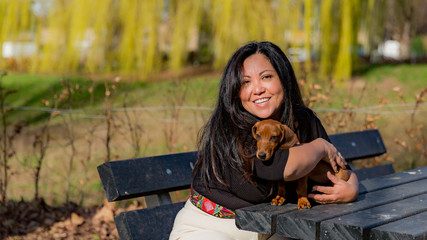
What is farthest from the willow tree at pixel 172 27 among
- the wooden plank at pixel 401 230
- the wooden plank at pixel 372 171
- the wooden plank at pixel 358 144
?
the wooden plank at pixel 401 230

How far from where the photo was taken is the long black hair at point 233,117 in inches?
93.2

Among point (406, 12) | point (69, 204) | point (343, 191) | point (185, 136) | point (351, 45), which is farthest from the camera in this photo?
point (406, 12)

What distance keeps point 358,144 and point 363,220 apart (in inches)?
74.7

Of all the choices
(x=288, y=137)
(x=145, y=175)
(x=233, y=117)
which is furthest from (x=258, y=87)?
(x=145, y=175)

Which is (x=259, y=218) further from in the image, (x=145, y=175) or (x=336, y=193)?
(x=145, y=175)

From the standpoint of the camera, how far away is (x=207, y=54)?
51.6 ft

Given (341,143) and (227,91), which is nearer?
(227,91)

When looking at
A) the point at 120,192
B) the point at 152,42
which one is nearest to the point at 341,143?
the point at 120,192

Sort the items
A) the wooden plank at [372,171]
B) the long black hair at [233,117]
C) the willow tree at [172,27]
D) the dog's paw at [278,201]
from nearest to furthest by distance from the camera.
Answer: the dog's paw at [278,201] → the long black hair at [233,117] → the wooden plank at [372,171] → the willow tree at [172,27]

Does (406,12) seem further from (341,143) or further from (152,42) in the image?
(341,143)

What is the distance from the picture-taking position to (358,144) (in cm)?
384

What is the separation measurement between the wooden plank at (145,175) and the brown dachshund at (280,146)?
683 mm

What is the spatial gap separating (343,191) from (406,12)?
19370mm

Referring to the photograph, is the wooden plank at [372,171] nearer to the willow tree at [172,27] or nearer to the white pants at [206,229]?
the white pants at [206,229]
